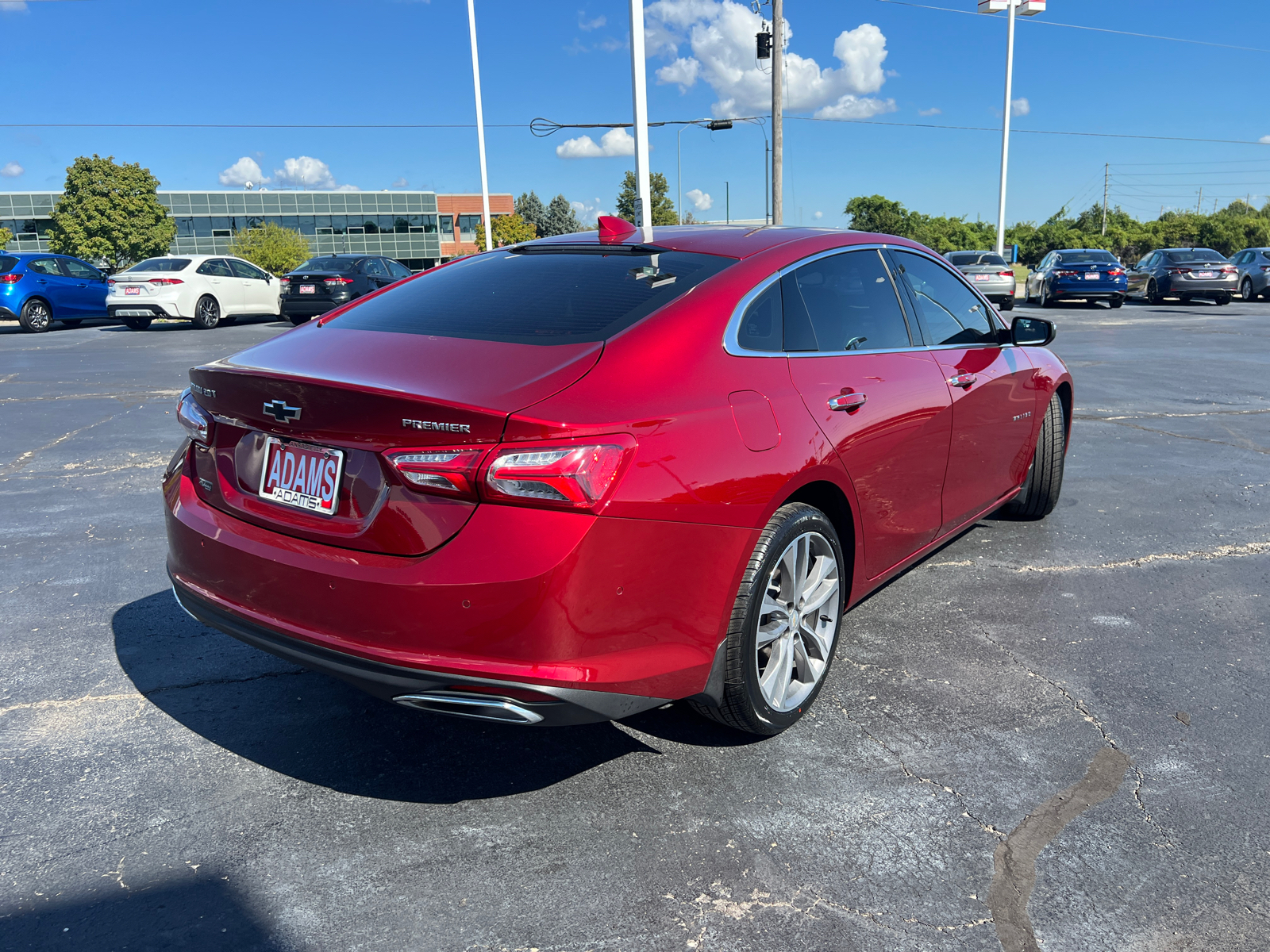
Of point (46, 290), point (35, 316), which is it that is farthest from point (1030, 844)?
point (35, 316)

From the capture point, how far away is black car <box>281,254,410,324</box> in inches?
773

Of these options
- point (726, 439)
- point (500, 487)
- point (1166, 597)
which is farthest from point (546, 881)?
point (1166, 597)

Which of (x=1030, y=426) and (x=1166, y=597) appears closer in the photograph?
(x=1166, y=597)

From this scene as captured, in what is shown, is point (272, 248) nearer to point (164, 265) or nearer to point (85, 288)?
point (85, 288)

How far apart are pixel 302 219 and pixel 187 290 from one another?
73567 mm

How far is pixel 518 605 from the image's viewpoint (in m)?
2.30

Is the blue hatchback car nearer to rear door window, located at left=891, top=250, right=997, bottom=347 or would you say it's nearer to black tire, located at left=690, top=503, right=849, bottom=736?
rear door window, located at left=891, top=250, right=997, bottom=347

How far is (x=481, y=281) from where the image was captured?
339 centimetres

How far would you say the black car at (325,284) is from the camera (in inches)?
773

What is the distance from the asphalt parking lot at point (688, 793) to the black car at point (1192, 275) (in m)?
24.5

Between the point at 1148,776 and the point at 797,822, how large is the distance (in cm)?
111

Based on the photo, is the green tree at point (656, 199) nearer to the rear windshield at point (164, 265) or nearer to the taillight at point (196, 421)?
the rear windshield at point (164, 265)

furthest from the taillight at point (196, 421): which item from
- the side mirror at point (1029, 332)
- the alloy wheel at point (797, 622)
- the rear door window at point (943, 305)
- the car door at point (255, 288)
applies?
the car door at point (255, 288)

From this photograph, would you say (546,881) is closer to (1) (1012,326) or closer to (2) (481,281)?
(2) (481,281)
